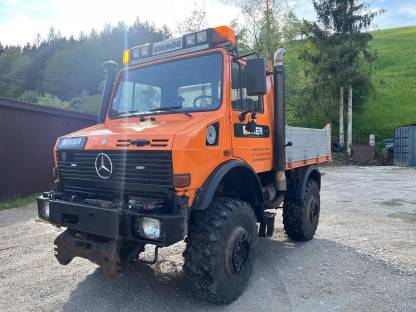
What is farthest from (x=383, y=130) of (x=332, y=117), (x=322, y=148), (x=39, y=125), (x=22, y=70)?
(x=22, y=70)

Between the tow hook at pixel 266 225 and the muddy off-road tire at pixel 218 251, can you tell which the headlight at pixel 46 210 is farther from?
the tow hook at pixel 266 225

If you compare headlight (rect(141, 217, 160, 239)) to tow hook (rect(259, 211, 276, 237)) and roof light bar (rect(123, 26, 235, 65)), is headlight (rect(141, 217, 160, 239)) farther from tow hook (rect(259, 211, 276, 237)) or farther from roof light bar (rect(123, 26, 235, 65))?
roof light bar (rect(123, 26, 235, 65))

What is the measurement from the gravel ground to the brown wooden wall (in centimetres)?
380

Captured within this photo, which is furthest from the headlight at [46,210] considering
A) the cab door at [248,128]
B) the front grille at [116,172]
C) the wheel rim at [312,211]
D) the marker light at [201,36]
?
the wheel rim at [312,211]

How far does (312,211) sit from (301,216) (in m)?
0.47

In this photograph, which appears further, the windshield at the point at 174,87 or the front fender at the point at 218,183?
the windshield at the point at 174,87

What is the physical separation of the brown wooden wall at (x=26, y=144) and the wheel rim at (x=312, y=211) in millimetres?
8477

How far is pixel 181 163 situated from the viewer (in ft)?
10.6

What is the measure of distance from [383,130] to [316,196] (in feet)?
73.0

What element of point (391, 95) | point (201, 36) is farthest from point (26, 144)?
point (391, 95)

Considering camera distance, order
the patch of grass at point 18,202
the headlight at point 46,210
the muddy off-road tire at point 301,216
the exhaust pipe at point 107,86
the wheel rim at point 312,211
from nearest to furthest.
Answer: the headlight at point 46,210 → the exhaust pipe at point 107,86 → the muddy off-road tire at point 301,216 → the wheel rim at point 312,211 → the patch of grass at point 18,202

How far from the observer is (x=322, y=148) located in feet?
22.1

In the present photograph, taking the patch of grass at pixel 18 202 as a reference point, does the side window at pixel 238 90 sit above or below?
above

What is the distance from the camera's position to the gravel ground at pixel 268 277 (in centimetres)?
375
